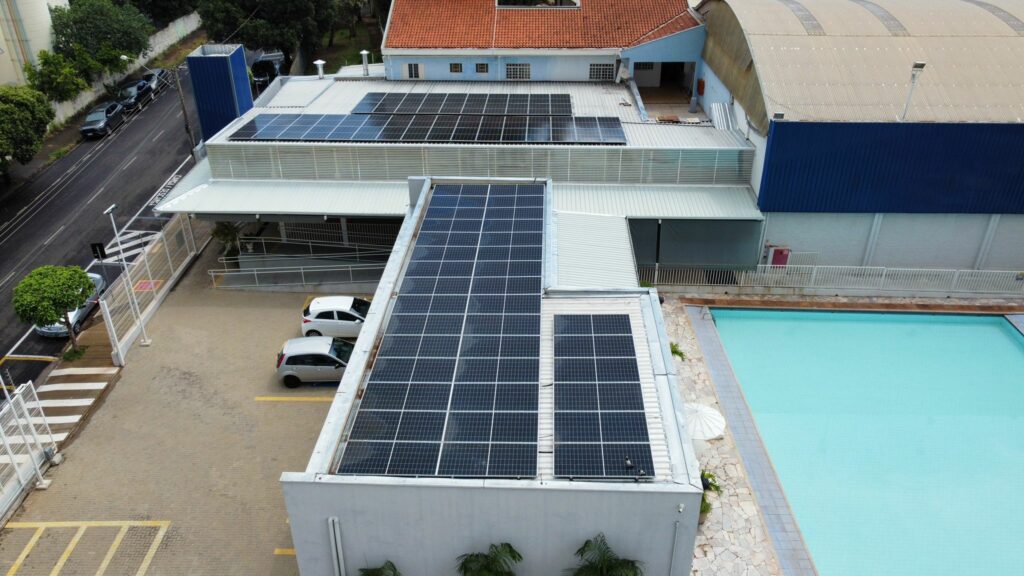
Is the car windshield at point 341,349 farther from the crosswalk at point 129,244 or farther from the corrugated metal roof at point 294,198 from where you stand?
the crosswalk at point 129,244

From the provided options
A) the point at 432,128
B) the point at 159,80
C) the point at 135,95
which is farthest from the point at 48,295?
the point at 159,80

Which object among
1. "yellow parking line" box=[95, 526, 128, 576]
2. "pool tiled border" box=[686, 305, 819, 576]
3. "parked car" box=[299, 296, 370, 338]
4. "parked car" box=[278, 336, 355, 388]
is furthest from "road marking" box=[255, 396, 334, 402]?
"pool tiled border" box=[686, 305, 819, 576]

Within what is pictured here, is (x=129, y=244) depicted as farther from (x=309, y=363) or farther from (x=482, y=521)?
(x=482, y=521)

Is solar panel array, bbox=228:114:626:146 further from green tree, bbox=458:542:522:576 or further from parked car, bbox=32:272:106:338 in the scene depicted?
green tree, bbox=458:542:522:576

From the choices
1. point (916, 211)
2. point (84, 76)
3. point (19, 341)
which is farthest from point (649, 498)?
point (84, 76)

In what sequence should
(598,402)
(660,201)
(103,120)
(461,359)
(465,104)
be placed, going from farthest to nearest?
(103,120) → (465,104) → (660,201) → (461,359) → (598,402)

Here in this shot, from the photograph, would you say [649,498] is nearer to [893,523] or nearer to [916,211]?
[893,523]
